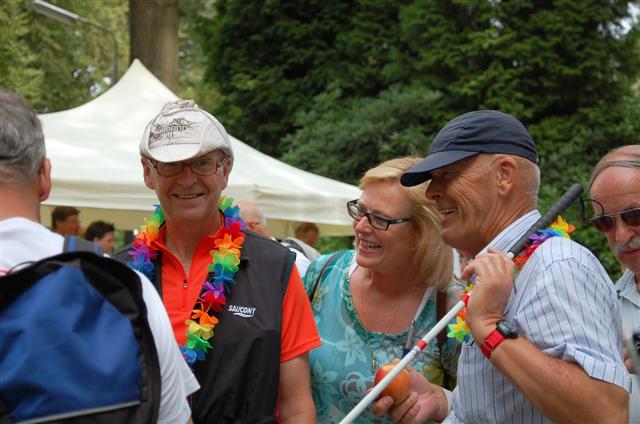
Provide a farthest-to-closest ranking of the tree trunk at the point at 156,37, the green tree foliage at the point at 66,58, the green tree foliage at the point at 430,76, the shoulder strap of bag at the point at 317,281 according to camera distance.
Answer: the green tree foliage at the point at 66,58, the tree trunk at the point at 156,37, the green tree foliage at the point at 430,76, the shoulder strap of bag at the point at 317,281

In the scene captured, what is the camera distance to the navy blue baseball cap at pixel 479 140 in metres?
2.74

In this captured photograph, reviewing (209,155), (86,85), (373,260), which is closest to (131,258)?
(209,155)

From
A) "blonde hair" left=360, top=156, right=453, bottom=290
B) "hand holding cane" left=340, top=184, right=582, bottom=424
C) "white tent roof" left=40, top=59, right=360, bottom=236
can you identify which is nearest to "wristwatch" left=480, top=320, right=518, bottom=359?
"hand holding cane" left=340, top=184, right=582, bottom=424

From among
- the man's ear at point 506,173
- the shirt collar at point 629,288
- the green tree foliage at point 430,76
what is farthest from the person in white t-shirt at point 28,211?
the green tree foliage at point 430,76

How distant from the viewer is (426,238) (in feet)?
12.2

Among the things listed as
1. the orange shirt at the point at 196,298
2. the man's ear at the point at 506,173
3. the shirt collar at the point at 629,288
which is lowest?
the orange shirt at the point at 196,298

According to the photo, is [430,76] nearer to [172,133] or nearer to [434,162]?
[172,133]

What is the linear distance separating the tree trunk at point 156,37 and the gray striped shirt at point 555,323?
11.5 meters

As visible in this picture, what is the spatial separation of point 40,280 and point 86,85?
71.5 feet

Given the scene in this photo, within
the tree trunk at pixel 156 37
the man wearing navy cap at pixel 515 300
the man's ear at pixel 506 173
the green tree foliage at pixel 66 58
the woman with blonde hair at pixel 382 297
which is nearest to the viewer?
the man wearing navy cap at pixel 515 300

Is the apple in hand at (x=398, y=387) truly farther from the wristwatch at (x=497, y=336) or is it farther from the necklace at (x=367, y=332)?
the wristwatch at (x=497, y=336)

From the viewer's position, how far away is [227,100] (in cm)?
1507

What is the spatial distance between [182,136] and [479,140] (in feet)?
3.63

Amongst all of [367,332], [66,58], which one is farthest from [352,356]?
[66,58]
